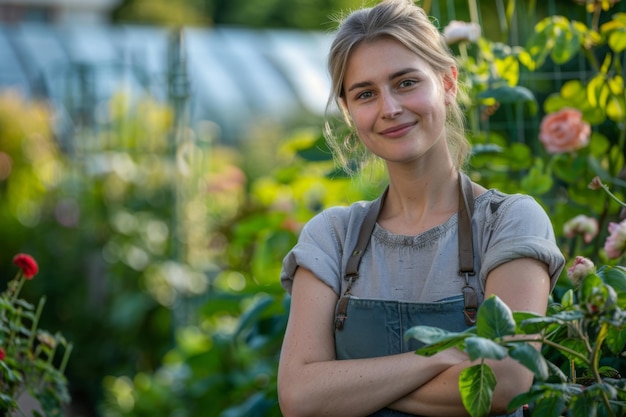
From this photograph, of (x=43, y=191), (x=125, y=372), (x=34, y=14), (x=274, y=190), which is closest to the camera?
(x=274, y=190)

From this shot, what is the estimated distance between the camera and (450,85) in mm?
1922

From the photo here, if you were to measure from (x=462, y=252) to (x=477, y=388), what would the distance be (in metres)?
0.40

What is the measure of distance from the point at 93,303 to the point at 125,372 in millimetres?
759

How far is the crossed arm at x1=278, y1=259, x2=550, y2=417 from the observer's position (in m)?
1.60

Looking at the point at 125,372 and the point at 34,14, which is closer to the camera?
the point at 125,372

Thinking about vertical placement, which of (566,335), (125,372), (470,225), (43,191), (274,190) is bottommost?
(125,372)

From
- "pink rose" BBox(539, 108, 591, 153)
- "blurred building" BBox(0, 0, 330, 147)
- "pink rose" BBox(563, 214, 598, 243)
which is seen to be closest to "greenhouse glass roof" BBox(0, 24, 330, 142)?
"blurred building" BBox(0, 0, 330, 147)

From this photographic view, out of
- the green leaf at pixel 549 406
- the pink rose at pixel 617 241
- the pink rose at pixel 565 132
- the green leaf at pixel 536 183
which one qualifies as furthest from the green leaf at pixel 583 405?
the pink rose at pixel 565 132

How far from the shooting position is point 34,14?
27.3m

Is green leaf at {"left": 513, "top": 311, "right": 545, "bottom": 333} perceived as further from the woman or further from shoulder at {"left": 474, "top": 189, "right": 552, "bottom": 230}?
shoulder at {"left": 474, "top": 189, "right": 552, "bottom": 230}

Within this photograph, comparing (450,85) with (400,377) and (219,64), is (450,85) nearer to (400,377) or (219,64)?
(400,377)

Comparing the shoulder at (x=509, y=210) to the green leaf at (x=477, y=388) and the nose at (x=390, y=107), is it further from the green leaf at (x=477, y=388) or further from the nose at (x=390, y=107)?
the green leaf at (x=477, y=388)

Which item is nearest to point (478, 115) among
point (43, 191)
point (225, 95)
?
point (43, 191)

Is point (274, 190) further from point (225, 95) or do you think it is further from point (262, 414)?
point (225, 95)
